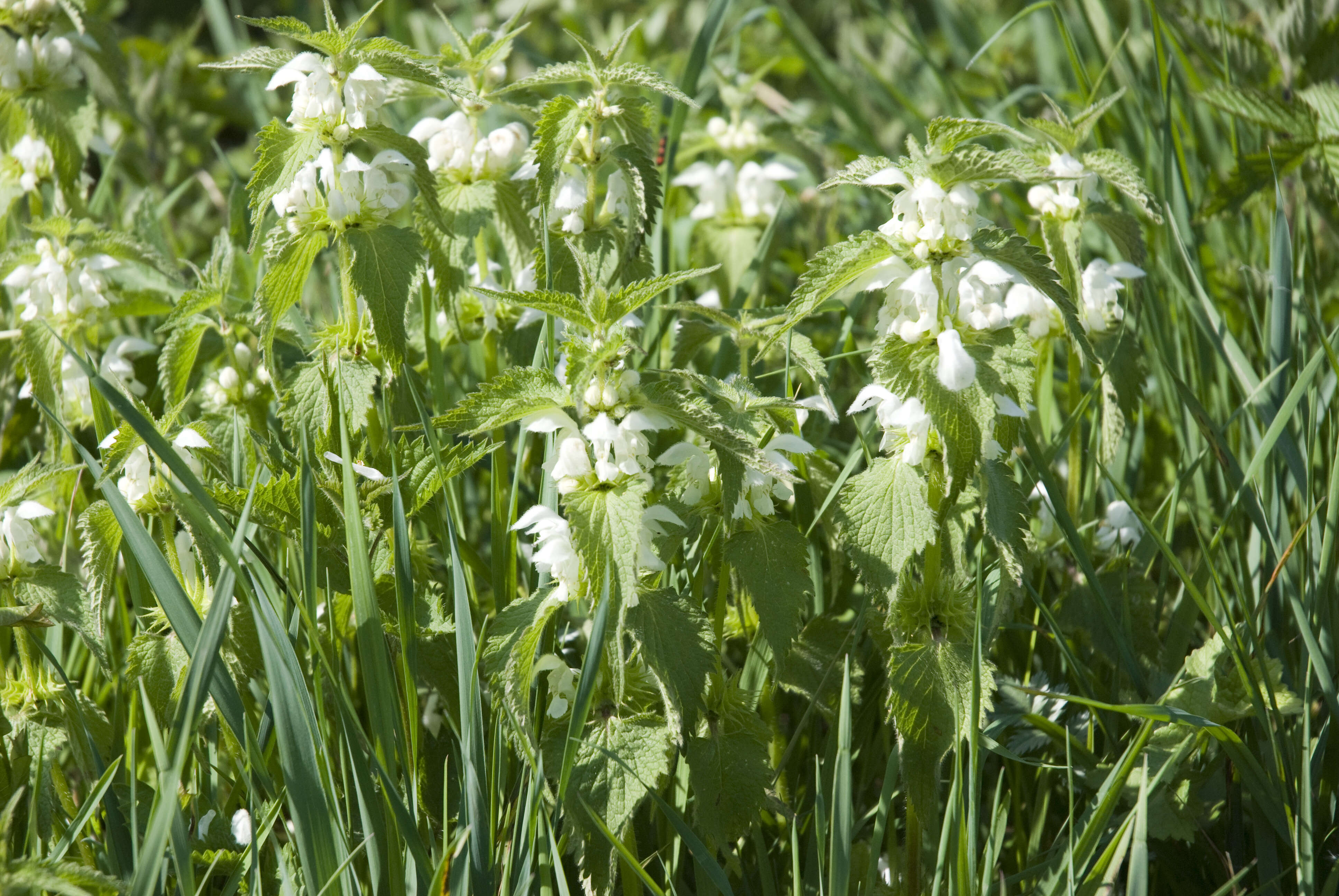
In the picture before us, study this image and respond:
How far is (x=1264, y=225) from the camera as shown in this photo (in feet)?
8.79

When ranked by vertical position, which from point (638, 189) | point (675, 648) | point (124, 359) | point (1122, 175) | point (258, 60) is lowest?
point (675, 648)

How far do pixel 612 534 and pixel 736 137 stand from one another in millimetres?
1630

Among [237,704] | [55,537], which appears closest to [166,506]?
[237,704]

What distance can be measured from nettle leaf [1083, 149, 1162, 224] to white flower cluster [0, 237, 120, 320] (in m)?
1.61

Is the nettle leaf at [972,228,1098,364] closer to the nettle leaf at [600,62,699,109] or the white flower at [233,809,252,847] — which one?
the nettle leaf at [600,62,699,109]

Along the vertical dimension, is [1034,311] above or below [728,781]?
above

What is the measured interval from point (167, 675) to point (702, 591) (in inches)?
28.5

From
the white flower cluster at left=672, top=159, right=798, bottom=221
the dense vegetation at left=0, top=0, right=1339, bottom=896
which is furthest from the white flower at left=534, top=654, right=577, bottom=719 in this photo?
the white flower cluster at left=672, top=159, right=798, bottom=221

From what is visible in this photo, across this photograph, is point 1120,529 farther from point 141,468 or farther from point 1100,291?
point 141,468

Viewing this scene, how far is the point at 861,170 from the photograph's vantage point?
1.22 meters

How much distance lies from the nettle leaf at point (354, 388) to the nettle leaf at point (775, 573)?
0.53 metres

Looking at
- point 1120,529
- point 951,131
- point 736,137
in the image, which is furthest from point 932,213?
point 736,137

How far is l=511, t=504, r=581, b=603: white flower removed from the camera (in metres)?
1.21

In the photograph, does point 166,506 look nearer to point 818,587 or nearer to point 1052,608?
point 818,587
